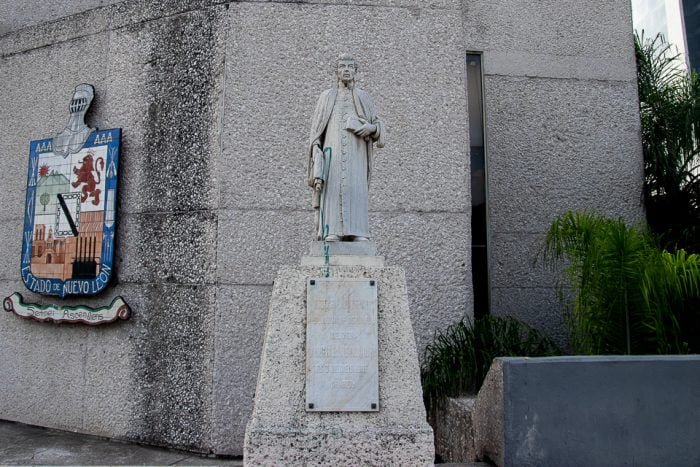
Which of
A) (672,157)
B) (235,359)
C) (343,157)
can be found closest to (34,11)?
(235,359)

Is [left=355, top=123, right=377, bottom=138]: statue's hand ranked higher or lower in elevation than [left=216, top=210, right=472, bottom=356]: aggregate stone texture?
higher

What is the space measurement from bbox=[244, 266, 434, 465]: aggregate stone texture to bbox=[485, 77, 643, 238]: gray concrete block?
3310mm

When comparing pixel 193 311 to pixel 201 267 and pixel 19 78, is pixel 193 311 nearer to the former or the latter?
pixel 201 267

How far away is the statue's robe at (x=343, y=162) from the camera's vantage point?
11.8ft

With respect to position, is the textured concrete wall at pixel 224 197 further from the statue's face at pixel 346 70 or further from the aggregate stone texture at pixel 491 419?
the statue's face at pixel 346 70

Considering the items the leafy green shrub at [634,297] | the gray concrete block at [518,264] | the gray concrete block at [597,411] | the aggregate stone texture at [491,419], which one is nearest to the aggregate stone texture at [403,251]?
the gray concrete block at [518,264]

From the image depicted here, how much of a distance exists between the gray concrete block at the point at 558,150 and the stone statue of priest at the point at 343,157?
3.10 m

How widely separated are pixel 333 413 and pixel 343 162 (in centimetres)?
154

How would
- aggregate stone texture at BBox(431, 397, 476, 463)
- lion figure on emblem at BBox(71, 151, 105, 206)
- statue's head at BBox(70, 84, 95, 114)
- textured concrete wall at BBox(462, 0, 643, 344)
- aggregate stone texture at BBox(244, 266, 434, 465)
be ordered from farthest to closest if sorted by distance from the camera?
textured concrete wall at BBox(462, 0, 643, 344), statue's head at BBox(70, 84, 95, 114), lion figure on emblem at BBox(71, 151, 105, 206), aggregate stone texture at BBox(431, 397, 476, 463), aggregate stone texture at BBox(244, 266, 434, 465)

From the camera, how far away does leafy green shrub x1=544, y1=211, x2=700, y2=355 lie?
13.6 feet

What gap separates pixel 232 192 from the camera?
5.33m

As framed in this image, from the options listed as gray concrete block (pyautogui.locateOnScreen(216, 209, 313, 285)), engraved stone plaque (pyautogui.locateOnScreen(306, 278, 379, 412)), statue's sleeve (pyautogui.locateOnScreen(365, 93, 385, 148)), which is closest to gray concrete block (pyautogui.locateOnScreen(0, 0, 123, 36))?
gray concrete block (pyautogui.locateOnScreen(216, 209, 313, 285))

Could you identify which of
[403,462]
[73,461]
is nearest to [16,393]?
[73,461]

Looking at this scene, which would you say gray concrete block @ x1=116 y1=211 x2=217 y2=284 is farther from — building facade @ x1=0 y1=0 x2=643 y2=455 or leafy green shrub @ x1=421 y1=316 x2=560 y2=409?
leafy green shrub @ x1=421 y1=316 x2=560 y2=409
